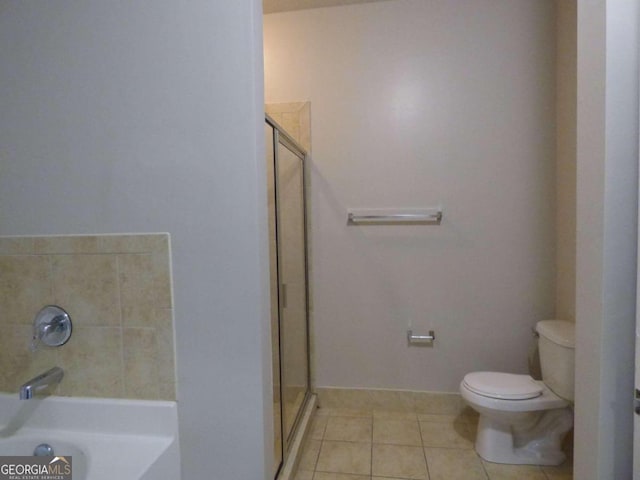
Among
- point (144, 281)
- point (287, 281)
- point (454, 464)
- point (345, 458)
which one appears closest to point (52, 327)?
point (144, 281)

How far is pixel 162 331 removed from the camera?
1126 millimetres

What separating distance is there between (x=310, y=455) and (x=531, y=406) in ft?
3.91

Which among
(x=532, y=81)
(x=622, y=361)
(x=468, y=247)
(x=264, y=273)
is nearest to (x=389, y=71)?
(x=532, y=81)

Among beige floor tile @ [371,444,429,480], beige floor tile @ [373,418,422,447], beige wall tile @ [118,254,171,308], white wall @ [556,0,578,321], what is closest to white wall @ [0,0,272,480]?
beige wall tile @ [118,254,171,308]

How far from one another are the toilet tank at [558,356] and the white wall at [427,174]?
0.34 m

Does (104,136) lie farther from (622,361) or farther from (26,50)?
(622,361)

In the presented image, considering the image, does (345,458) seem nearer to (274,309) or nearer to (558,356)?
(274,309)

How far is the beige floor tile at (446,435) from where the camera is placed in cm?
200

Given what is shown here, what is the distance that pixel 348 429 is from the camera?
2158mm

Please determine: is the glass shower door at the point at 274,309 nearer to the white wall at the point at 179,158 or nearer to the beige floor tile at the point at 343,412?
the white wall at the point at 179,158

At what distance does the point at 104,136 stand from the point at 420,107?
182 cm

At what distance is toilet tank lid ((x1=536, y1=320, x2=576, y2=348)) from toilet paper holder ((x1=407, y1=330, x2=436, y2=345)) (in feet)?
2.01

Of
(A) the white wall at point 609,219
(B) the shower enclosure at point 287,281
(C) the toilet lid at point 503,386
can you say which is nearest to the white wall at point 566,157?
(C) the toilet lid at point 503,386

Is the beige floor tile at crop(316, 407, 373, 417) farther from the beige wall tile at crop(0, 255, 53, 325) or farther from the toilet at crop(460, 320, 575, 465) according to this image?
the beige wall tile at crop(0, 255, 53, 325)
